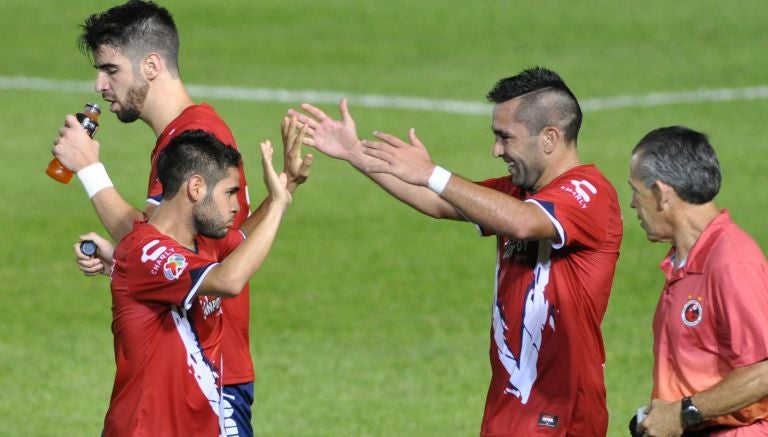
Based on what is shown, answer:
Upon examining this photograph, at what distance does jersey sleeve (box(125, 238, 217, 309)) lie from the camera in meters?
7.37

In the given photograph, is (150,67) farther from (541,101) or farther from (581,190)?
(581,190)

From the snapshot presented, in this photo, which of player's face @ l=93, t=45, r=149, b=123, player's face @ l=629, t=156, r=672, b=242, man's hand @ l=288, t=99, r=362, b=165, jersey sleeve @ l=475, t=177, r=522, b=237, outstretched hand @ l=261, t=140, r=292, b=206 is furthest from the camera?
player's face @ l=93, t=45, r=149, b=123

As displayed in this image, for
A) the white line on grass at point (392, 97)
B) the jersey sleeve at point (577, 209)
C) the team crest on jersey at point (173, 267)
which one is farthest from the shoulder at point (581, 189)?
the white line on grass at point (392, 97)

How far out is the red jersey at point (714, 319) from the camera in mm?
6812

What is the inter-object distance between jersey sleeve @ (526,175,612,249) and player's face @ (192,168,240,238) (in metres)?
1.51

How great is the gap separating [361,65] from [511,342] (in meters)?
18.1

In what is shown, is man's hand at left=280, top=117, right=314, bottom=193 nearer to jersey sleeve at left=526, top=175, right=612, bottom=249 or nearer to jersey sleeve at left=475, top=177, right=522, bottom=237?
jersey sleeve at left=475, top=177, right=522, bottom=237

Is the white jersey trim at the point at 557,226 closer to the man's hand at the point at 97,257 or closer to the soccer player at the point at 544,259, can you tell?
the soccer player at the point at 544,259

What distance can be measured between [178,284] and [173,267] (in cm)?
9

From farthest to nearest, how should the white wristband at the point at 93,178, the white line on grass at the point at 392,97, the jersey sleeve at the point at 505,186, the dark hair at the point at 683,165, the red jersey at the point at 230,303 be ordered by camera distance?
1. the white line on grass at the point at 392,97
2. the red jersey at the point at 230,303
3. the jersey sleeve at the point at 505,186
4. the white wristband at the point at 93,178
5. the dark hair at the point at 683,165

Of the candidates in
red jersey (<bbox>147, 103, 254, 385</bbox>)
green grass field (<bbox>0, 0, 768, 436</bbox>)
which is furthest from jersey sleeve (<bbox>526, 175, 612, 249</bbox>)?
green grass field (<bbox>0, 0, 768, 436</bbox>)

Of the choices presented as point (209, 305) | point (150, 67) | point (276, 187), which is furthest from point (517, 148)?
point (150, 67)

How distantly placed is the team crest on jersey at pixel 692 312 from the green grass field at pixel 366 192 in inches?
194

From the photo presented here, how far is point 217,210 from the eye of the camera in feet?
25.0
